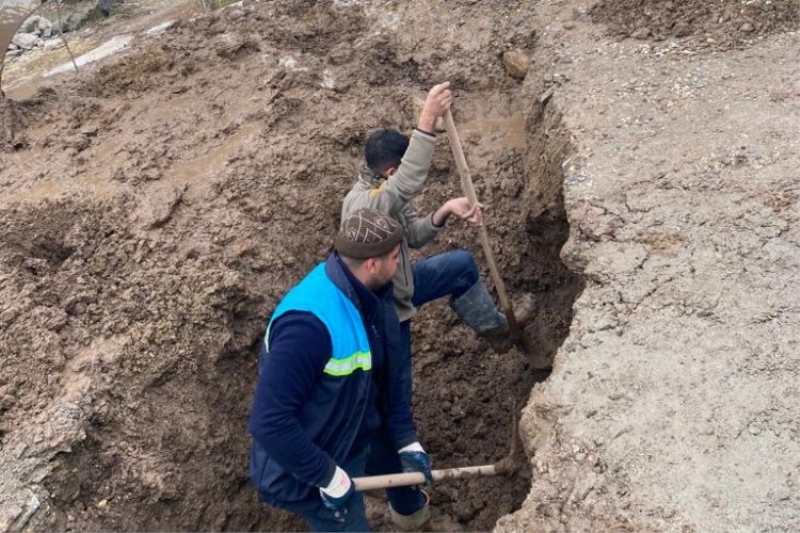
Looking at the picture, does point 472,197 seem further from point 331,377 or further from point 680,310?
point 331,377

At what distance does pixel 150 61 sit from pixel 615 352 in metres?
4.64

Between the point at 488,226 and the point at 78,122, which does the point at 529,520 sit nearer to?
the point at 488,226

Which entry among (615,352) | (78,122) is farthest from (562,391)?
(78,122)

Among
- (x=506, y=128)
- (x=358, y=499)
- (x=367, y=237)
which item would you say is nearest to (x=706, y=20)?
(x=506, y=128)

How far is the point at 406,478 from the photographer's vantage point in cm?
356

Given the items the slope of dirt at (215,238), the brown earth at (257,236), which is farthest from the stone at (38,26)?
the slope of dirt at (215,238)

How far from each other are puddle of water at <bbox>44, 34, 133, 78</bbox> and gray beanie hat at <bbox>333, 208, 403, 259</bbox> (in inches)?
182

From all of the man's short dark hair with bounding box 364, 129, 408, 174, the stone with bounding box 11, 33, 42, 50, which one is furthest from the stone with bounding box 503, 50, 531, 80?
the stone with bounding box 11, 33, 42, 50

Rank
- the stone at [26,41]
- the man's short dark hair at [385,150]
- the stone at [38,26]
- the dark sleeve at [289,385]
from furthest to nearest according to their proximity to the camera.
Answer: the stone at [38,26] → the stone at [26,41] → the man's short dark hair at [385,150] → the dark sleeve at [289,385]

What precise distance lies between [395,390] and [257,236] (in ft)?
5.29

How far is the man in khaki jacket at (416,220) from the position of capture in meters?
3.66

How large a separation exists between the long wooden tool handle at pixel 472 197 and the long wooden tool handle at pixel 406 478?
1.07 metres

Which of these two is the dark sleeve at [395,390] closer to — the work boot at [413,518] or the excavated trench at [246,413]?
the work boot at [413,518]

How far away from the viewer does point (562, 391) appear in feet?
9.98
